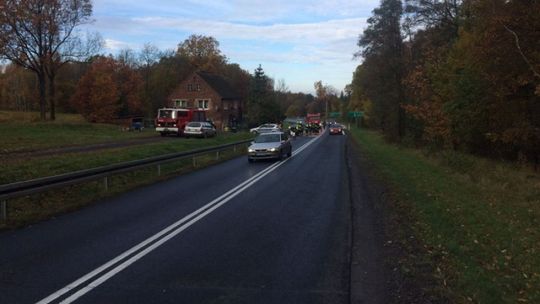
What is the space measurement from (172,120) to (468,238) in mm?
36153

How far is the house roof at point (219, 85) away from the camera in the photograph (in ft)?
271

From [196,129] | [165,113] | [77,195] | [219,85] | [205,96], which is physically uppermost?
[219,85]

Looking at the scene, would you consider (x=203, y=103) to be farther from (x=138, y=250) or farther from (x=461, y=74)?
(x=138, y=250)

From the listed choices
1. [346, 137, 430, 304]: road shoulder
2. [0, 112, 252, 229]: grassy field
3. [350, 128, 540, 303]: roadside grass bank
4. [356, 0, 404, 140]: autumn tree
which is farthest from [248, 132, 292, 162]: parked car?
[356, 0, 404, 140]: autumn tree

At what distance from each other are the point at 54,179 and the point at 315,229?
21.7ft


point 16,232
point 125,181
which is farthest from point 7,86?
point 16,232

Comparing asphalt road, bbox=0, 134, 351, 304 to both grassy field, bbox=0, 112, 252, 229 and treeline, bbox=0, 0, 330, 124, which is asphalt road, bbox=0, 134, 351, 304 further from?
treeline, bbox=0, 0, 330, 124

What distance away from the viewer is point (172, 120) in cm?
4291

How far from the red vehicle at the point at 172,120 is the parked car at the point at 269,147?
640 inches

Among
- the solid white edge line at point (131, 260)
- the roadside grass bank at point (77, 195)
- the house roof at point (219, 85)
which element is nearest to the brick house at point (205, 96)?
the house roof at point (219, 85)

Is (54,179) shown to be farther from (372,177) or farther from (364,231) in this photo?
(372,177)

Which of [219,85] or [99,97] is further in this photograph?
[219,85]

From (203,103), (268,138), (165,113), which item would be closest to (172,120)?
(165,113)

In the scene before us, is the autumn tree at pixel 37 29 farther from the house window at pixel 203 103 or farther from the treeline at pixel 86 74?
the house window at pixel 203 103
